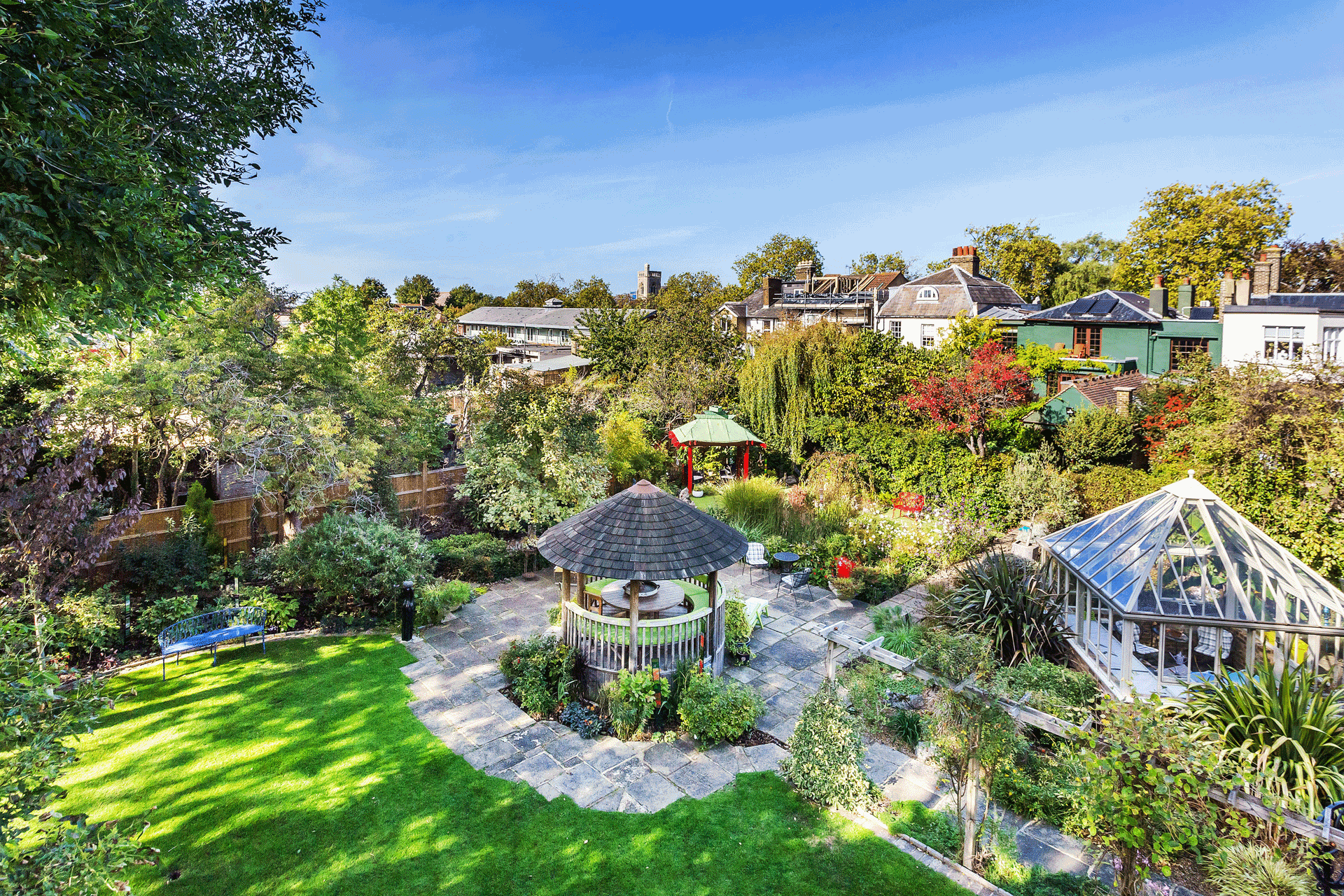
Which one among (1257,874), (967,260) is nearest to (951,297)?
(967,260)

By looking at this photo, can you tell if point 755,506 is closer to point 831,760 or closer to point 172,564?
point 831,760

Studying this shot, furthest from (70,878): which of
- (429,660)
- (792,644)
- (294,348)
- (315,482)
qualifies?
(294,348)

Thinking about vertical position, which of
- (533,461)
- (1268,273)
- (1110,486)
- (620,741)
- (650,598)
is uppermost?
(1268,273)

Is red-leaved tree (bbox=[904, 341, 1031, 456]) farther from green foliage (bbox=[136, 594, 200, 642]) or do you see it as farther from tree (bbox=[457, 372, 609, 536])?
green foliage (bbox=[136, 594, 200, 642])

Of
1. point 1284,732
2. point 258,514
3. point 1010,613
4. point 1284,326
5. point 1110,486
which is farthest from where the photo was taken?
point 1284,326

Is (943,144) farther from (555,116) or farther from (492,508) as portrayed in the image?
(492,508)

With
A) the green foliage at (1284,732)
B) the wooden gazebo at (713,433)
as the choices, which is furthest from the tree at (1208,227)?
the green foliage at (1284,732)

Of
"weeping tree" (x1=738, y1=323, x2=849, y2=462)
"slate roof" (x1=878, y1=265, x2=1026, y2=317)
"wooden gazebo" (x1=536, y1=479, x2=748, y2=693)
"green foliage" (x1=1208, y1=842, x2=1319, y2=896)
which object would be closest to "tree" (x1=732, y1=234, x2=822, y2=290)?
"slate roof" (x1=878, y1=265, x2=1026, y2=317)
